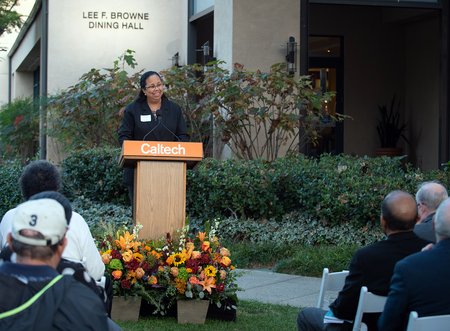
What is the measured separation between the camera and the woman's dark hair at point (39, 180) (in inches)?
204

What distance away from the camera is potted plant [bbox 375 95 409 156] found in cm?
1709

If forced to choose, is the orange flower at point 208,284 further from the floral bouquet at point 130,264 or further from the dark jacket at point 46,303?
the dark jacket at point 46,303

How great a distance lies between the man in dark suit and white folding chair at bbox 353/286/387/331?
17.1 inches

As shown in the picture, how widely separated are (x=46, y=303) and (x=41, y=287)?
0.22 ft

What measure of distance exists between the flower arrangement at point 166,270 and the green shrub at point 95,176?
5772 millimetres

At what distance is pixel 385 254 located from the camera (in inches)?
201

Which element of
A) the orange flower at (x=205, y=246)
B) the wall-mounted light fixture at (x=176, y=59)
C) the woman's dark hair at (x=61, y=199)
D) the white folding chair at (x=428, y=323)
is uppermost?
the wall-mounted light fixture at (x=176, y=59)

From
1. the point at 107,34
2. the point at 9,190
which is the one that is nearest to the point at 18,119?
the point at 107,34

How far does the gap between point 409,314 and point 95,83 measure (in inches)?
443

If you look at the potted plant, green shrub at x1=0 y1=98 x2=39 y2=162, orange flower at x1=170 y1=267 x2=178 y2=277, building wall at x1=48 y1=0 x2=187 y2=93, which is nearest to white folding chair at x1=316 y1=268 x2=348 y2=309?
orange flower at x1=170 y1=267 x2=178 y2=277

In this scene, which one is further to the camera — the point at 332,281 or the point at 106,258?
the point at 106,258

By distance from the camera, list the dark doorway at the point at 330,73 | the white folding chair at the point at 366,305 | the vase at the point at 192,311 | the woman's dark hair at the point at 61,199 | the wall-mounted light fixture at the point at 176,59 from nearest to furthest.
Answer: the woman's dark hair at the point at 61,199
the white folding chair at the point at 366,305
the vase at the point at 192,311
the dark doorway at the point at 330,73
the wall-mounted light fixture at the point at 176,59

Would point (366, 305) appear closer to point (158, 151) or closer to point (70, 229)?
point (70, 229)

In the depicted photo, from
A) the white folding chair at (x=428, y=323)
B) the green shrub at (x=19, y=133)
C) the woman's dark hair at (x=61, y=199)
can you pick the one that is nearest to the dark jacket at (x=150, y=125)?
the woman's dark hair at (x=61, y=199)
